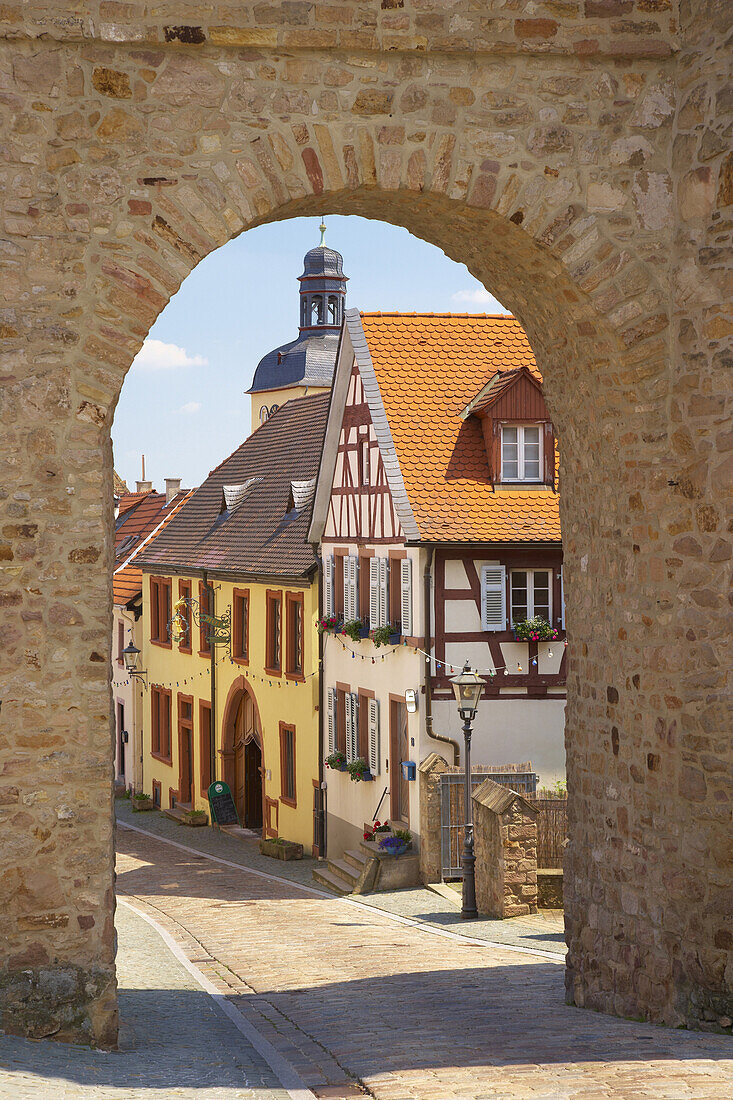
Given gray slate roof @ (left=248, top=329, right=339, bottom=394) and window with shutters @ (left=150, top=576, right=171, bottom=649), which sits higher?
gray slate roof @ (left=248, top=329, right=339, bottom=394)

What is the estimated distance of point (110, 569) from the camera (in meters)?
5.72

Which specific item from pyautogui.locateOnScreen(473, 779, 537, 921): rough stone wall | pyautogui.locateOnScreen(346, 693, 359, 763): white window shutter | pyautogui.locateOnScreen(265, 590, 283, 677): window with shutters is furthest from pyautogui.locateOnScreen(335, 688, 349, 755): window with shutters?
pyautogui.locateOnScreen(473, 779, 537, 921): rough stone wall

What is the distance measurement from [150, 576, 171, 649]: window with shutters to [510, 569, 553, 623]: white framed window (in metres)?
12.4

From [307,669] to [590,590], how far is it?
14915 millimetres

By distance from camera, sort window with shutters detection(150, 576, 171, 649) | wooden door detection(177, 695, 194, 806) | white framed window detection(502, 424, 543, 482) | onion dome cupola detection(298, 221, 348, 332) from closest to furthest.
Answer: white framed window detection(502, 424, 543, 482), wooden door detection(177, 695, 194, 806), window with shutters detection(150, 576, 171, 649), onion dome cupola detection(298, 221, 348, 332)

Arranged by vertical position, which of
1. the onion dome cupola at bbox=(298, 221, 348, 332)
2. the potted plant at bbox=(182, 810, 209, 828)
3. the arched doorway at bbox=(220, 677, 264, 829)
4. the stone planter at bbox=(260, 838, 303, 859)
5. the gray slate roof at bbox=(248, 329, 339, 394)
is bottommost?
the potted plant at bbox=(182, 810, 209, 828)

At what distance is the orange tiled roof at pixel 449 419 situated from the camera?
1752 centimetres

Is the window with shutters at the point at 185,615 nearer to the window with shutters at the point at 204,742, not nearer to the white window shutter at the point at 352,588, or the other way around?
the window with shutters at the point at 204,742

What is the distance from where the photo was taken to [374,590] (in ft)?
62.4

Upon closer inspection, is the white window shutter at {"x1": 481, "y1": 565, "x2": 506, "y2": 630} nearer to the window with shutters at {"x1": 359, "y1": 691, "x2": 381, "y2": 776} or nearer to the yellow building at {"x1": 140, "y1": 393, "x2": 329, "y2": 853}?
the window with shutters at {"x1": 359, "y1": 691, "x2": 381, "y2": 776}

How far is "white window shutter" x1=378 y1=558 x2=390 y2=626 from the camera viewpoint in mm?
18594

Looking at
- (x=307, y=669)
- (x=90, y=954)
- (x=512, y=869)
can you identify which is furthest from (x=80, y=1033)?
(x=307, y=669)

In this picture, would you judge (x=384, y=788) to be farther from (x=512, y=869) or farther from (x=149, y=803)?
(x=149, y=803)

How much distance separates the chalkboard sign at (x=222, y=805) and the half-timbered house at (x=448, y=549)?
575cm
